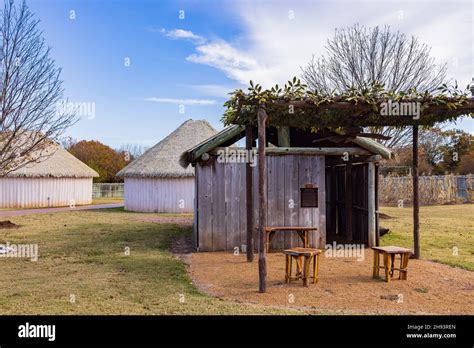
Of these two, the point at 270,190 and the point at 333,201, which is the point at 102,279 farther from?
the point at 333,201

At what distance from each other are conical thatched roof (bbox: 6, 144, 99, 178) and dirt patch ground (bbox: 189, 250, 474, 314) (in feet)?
69.1

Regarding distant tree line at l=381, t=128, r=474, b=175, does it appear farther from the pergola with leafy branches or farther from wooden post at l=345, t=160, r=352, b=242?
the pergola with leafy branches

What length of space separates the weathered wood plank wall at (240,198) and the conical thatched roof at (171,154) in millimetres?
13283

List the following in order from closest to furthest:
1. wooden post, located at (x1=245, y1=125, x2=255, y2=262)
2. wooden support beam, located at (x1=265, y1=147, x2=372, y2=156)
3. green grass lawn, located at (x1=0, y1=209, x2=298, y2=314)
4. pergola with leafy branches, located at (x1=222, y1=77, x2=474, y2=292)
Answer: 1. green grass lawn, located at (x1=0, y1=209, x2=298, y2=314)
2. pergola with leafy branches, located at (x1=222, y1=77, x2=474, y2=292)
3. wooden post, located at (x1=245, y1=125, x2=255, y2=262)
4. wooden support beam, located at (x1=265, y1=147, x2=372, y2=156)

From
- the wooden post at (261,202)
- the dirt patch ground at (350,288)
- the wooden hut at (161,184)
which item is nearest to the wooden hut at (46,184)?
the wooden hut at (161,184)

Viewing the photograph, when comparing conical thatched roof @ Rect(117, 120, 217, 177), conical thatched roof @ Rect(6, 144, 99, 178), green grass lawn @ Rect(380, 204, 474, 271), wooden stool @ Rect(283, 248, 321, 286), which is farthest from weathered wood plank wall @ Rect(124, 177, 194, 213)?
wooden stool @ Rect(283, 248, 321, 286)

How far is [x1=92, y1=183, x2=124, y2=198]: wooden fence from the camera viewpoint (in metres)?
41.7

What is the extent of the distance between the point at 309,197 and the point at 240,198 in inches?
75.5

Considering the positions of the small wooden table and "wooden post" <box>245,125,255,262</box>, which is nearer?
"wooden post" <box>245,125,255,262</box>

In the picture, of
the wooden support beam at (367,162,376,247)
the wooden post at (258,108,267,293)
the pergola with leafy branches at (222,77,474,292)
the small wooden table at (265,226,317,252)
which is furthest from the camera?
the wooden support beam at (367,162,376,247)

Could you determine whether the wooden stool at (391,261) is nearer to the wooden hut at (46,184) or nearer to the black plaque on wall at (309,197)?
the black plaque on wall at (309,197)

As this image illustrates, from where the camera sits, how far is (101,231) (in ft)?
49.1

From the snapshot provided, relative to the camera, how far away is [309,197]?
1152 centimetres
